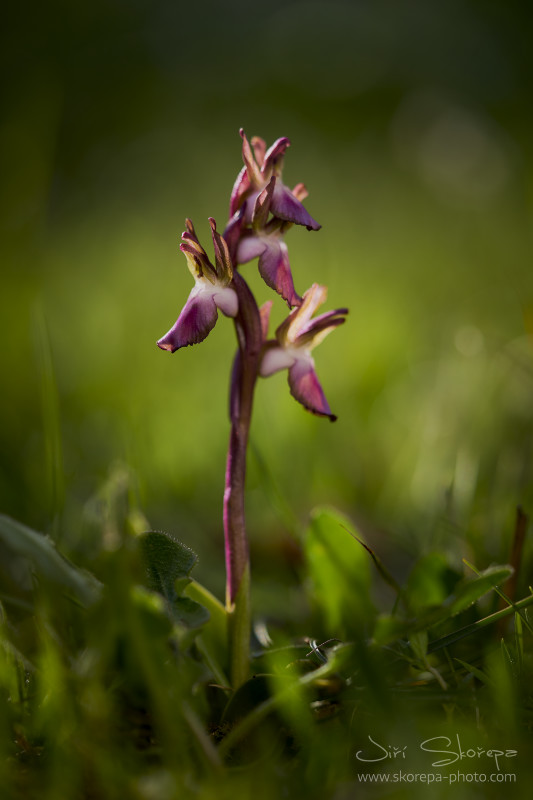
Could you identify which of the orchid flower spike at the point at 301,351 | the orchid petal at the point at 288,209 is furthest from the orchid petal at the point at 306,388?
the orchid petal at the point at 288,209

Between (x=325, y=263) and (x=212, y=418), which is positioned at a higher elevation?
(x=325, y=263)

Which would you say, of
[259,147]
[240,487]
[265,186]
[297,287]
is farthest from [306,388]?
[297,287]

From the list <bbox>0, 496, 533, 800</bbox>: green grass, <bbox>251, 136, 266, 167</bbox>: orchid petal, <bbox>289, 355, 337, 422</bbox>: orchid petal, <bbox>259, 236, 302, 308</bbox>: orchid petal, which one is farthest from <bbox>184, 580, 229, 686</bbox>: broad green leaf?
<bbox>251, 136, 266, 167</bbox>: orchid petal

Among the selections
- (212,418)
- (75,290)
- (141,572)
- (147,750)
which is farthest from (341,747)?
(75,290)

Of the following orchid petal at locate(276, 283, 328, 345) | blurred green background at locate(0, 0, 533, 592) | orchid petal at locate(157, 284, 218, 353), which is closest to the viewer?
orchid petal at locate(157, 284, 218, 353)

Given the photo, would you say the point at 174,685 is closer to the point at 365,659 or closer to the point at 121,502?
the point at 365,659

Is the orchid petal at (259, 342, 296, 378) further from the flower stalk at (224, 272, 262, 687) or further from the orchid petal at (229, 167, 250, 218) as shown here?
the orchid petal at (229, 167, 250, 218)
